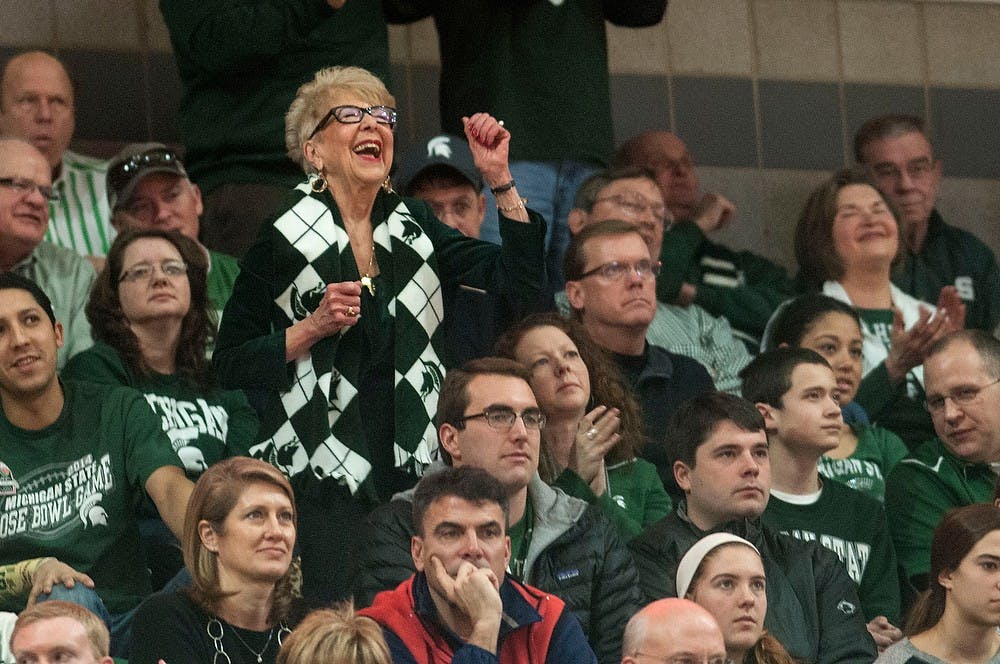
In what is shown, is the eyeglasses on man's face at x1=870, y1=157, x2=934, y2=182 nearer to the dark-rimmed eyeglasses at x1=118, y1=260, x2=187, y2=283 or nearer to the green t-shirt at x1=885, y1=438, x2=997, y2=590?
the green t-shirt at x1=885, y1=438, x2=997, y2=590

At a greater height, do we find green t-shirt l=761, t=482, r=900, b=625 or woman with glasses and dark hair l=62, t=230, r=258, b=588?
woman with glasses and dark hair l=62, t=230, r=258, b=588

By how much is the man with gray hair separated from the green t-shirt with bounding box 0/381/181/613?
3807mm

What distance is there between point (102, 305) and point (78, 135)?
1.88m

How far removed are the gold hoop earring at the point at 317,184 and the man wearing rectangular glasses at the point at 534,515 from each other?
597 mm

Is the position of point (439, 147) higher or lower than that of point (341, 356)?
higher

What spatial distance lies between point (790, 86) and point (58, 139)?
3456 mm

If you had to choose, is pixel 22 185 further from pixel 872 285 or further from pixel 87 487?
pixel 872 285

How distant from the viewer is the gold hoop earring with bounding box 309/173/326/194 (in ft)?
18.9

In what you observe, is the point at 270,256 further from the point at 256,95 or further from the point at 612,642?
the point at 256,95

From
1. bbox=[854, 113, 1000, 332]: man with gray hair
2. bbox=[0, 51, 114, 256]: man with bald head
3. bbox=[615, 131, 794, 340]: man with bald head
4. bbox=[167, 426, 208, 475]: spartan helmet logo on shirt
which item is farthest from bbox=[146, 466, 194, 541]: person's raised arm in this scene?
bbox=[854, 113, 1000, 332]: man with gray hair

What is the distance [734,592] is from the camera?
225 inches

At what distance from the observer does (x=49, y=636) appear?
16.5 feet

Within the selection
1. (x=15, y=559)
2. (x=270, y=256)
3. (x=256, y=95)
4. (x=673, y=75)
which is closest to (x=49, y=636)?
(x=15, y=559)

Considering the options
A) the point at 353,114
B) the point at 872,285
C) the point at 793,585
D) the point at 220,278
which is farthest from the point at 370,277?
the point at 872,285
